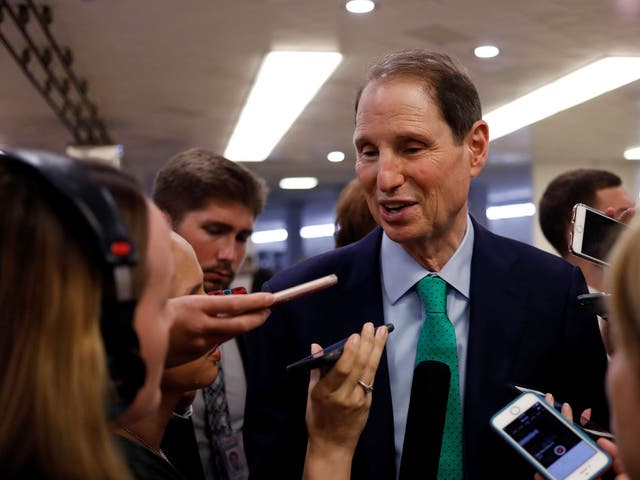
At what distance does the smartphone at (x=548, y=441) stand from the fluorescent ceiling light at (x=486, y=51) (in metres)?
4.67

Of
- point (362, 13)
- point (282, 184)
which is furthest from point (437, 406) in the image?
point (282, 184)

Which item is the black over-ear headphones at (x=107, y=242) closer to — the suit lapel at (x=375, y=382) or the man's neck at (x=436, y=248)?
the suit lapel at (x=375, y=382)

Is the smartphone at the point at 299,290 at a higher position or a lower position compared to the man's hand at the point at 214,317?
higher

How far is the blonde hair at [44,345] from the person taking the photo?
0.83 meters

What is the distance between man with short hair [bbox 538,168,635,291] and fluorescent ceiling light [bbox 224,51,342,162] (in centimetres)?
296

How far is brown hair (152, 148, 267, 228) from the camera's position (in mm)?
2477

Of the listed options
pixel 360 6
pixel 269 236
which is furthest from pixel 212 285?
pixel 269 236

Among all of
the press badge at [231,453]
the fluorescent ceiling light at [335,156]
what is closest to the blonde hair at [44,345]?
the press badge at [231,453]

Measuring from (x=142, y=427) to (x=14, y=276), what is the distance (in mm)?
734

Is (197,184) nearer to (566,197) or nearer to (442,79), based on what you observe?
(442,79)

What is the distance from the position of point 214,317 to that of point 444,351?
1.76 feet

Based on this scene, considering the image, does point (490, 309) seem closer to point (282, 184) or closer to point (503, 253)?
point (503, 253)

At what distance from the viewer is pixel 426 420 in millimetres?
1529

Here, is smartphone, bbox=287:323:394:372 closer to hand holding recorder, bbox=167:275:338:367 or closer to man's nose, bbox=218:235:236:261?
hand holding recorder, bbox=167:275:338:367
